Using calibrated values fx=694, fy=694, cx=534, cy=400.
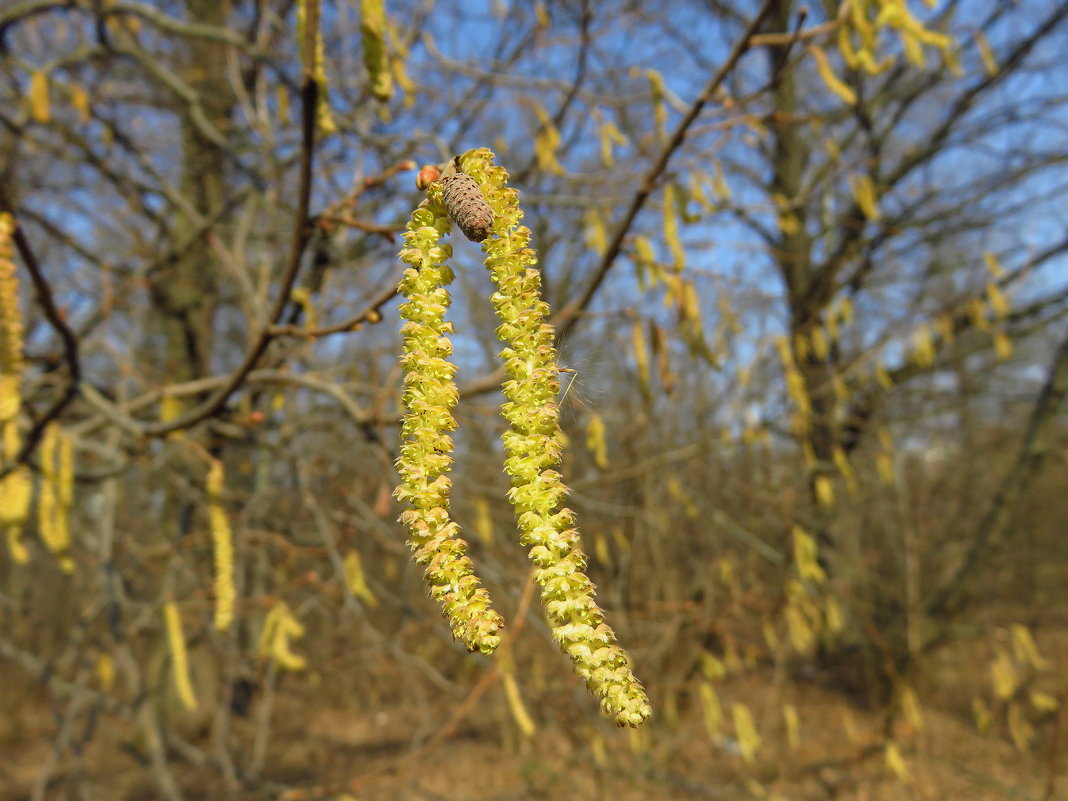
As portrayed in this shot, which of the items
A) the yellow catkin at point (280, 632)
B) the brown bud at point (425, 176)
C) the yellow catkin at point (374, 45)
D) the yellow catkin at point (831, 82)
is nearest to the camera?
the brown bud at point (425, 176)

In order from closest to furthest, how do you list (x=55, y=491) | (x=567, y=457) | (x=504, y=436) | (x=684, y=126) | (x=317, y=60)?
(x=504, y=436)
(x=317, y=60)
(x=684, y=126)
(x=55, y=491)
(x=567, y=457)


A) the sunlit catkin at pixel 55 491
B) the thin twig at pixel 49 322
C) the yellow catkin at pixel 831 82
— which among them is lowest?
the sunlit catkin at pixel 55 491

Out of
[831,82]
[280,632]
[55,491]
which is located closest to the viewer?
[55,491]

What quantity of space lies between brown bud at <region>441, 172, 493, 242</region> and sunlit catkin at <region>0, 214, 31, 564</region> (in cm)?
77

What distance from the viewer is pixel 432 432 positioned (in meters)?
0.44

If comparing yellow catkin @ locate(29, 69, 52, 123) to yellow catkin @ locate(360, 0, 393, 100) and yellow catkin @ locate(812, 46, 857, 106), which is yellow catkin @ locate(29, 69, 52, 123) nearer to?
yellow catkin @ locate(360, 0, 393, 100)

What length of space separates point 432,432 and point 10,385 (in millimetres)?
1109

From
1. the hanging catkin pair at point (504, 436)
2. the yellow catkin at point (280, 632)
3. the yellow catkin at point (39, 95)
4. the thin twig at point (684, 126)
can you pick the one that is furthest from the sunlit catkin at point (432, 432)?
the yellow catkin at point (39, 95)

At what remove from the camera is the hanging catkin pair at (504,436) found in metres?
0.38

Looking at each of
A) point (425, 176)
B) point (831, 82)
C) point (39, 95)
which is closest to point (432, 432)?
point (425, 176)

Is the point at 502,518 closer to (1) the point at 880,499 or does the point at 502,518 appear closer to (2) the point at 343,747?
(2) the point at 343,747

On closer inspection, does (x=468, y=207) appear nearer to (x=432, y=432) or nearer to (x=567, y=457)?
(x=432, y=432)

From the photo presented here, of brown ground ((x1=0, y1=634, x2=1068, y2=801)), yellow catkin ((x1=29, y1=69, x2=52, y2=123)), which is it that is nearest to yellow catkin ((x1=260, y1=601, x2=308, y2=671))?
brown ground ((x1=0, y1=634, x2=1068, y2=801))

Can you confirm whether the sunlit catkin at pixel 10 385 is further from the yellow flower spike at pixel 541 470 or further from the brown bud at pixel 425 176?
the yellow flower spike at pixel 541 470
